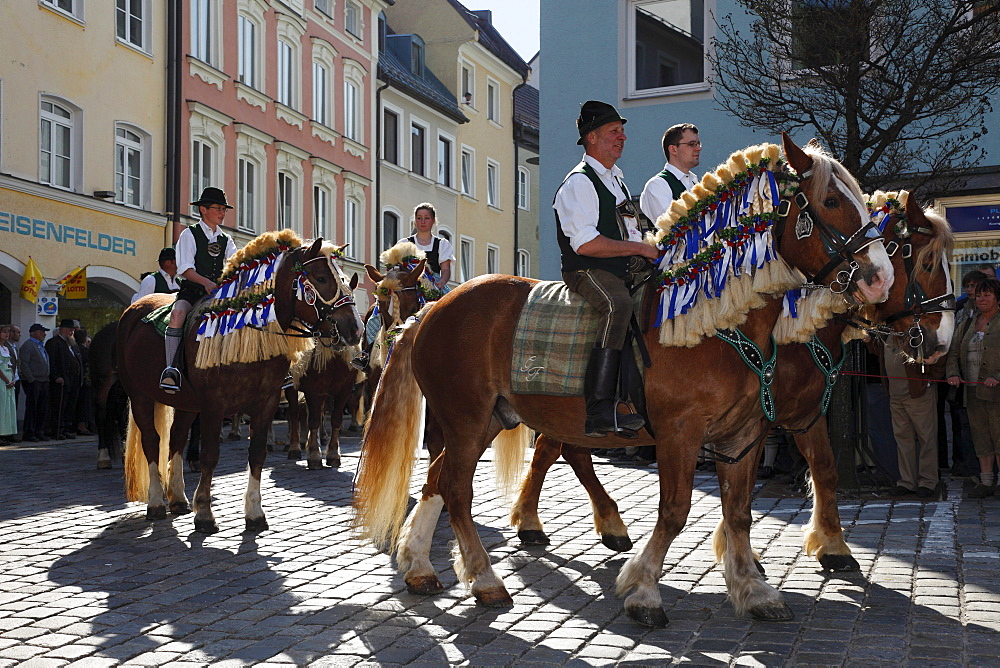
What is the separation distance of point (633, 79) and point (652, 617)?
15.2m

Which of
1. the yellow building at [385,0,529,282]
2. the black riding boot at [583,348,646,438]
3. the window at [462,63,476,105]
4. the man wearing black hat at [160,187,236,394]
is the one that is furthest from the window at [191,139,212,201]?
the black riding boot at [583,348,646,438]

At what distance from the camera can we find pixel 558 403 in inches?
234

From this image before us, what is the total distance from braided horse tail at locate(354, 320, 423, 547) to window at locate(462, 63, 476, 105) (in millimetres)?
36402

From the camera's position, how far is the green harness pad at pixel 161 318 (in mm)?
9305

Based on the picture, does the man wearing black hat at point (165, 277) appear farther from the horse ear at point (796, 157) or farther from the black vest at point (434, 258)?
the horse ear at point (796, 157)

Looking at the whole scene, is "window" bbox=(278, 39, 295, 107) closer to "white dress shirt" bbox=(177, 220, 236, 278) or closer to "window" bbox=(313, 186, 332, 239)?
"window" bbox=(313, 186, 332, 239)

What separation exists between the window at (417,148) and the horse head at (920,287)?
3269 cm

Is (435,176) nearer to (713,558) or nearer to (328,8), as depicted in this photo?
(328,8)

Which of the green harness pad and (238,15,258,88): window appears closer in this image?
the green harness pad

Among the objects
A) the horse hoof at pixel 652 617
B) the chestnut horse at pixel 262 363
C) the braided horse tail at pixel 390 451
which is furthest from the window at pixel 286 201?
the horse hoof at pixel 652 617

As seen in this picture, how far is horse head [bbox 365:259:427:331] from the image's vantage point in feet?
34.0

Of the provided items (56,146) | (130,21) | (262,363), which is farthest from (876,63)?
(130,21)

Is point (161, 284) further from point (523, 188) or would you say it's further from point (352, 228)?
point (523, 188)

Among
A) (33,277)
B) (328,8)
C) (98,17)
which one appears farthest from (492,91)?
(33,277)
